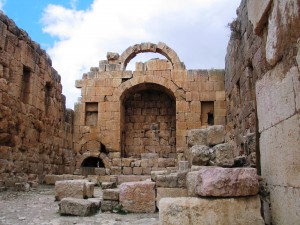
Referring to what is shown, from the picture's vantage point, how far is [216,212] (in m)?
3.15

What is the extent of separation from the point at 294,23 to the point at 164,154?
11.2 m

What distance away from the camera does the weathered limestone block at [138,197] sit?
539 centimetres

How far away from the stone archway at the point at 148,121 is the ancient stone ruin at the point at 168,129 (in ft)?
0.14

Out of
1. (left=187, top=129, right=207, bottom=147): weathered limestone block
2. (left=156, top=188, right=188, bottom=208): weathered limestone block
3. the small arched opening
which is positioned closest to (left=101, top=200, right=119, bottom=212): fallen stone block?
(left=156, top=188, right=188, bottom=208): weathered limestone block

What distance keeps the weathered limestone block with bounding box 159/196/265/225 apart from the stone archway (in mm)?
10003

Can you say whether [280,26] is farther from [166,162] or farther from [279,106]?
[166,162]

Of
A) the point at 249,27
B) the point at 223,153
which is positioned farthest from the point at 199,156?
the point at 249,27

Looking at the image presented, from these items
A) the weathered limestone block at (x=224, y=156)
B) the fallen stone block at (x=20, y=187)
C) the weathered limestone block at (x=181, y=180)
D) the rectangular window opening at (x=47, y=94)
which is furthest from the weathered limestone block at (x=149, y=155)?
the weathered limestone block at (x=224, y=156)

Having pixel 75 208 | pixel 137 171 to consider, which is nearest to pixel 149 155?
pixel 137 171

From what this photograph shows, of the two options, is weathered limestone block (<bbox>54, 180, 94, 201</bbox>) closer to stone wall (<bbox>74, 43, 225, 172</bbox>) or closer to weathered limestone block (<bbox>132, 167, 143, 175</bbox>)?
weathered limestone block (<bbox>132, 167, 143, 175</bbox>)

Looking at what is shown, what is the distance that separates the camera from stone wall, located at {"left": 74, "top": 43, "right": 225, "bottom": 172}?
12.5 m

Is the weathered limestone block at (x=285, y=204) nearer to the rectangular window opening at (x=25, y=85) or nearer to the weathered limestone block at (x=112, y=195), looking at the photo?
the weathered limestone block at (x=112, y=195)

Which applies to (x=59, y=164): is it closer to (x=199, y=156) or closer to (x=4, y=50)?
(x=4, y=50)

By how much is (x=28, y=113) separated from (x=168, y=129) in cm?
624
